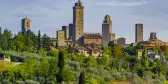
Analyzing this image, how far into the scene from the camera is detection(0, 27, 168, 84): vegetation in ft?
184

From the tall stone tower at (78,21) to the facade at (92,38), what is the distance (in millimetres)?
2174

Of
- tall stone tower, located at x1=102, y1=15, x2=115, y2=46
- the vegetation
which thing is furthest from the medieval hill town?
tall stone tower, located at x1=102, y1=15, x2=115, y2=46

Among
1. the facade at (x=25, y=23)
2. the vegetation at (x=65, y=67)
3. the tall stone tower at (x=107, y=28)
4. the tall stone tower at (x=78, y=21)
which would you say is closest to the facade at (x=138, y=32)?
the tall stone tower at (x=107, y=28)

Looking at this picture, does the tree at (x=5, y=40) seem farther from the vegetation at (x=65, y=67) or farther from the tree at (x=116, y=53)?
the tree at (x=116, y=53)

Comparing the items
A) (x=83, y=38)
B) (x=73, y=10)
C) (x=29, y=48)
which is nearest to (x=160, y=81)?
(x=29, y=48)

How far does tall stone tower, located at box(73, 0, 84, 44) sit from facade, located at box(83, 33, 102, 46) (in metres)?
2.17

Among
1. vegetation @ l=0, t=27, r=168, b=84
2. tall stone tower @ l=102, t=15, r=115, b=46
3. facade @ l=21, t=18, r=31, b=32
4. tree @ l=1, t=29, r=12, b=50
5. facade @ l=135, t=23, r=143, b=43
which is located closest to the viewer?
vegetation @ l=0, t=27, r=168, b=84

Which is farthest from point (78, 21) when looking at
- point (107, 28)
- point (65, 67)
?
point (65, 67)

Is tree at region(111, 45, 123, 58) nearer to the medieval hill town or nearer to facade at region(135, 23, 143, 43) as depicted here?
the medieval hill town

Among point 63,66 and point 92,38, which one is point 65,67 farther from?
point 92,38

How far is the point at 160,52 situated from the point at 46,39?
32.4 m

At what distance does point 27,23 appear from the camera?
15762 cm

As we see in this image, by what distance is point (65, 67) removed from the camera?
2379 inches

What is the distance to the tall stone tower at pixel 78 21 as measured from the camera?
150125 mm
